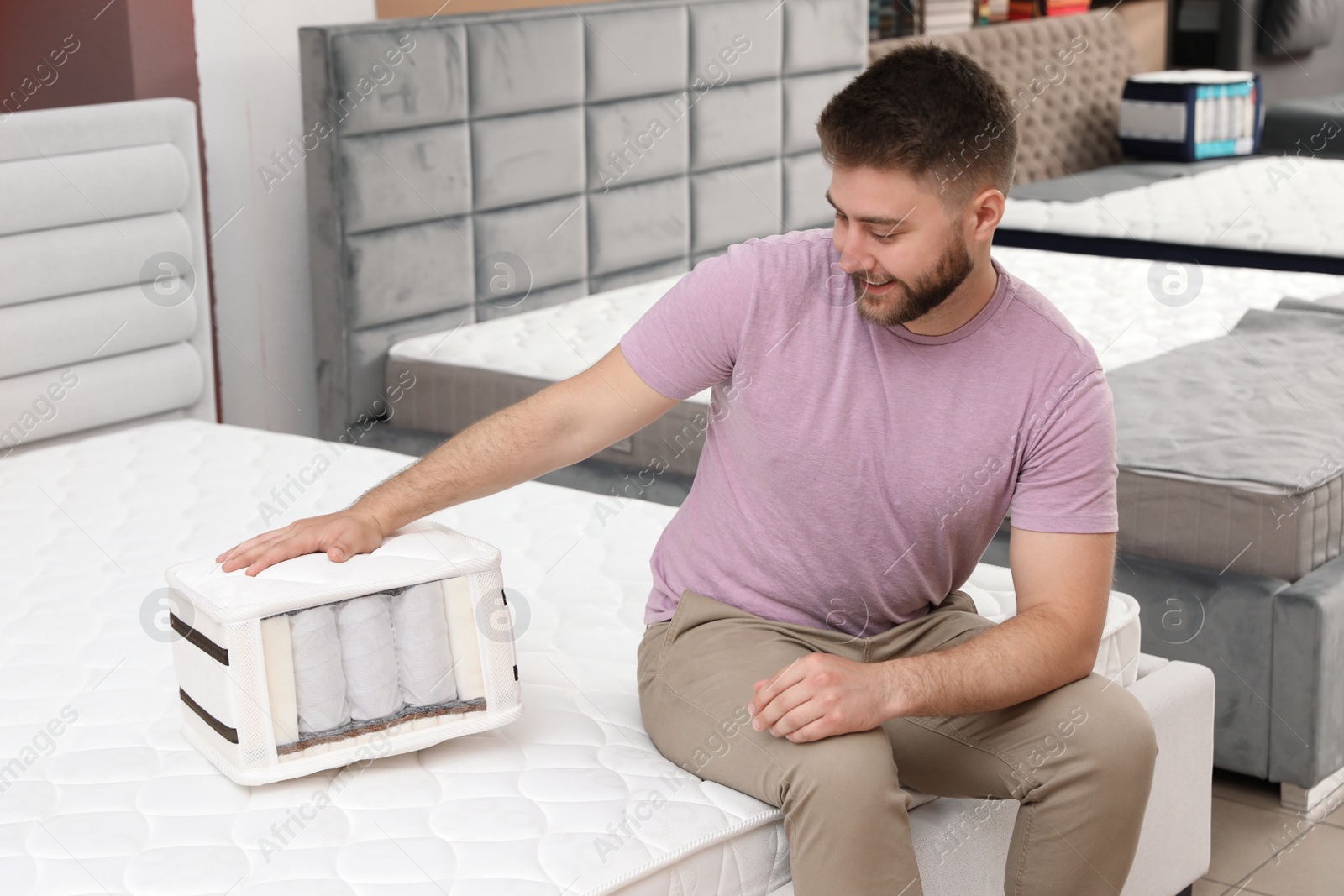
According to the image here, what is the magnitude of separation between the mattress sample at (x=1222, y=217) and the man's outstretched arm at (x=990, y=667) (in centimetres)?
276

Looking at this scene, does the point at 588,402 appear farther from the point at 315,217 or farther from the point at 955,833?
the point at 315,217

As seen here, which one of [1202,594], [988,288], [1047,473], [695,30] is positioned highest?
[695,30]

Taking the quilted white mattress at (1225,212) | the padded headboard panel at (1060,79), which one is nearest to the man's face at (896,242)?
the quilted white mattress at (1225,212)

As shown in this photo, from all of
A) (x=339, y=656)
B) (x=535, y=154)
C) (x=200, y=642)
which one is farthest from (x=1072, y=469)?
(x=535, y=154)

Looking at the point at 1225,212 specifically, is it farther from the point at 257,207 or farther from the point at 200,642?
the point at 200,642

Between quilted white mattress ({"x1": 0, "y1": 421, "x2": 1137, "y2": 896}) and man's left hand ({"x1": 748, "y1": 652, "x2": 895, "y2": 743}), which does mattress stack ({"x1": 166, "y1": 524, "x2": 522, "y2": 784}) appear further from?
man's left hand ({"x1": 748, "y1": 652, "x2": 895, "y2": 743})

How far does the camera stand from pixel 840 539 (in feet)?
4.99

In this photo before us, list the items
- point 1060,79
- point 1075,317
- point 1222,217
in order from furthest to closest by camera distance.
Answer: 1. point 1060,79
2. point 1222,217
3. point 1075,317

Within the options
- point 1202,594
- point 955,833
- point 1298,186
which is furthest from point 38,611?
point 1298,186

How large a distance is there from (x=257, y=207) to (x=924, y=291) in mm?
2035

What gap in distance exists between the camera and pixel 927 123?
4.65 ft

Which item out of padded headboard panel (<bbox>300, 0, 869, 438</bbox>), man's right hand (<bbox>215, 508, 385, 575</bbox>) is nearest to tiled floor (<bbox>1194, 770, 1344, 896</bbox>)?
man's right hand (<bbox>215, 508, 385, 575</bbox>)

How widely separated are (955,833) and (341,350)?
6.29 feet

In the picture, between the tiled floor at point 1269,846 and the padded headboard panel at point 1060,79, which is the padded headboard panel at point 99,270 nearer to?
the tiled floor at point 1269,846
